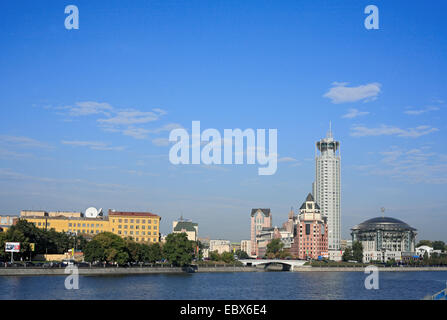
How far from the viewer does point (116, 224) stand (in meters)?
147

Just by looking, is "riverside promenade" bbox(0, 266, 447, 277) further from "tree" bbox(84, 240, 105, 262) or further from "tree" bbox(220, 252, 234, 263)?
"tree" bbox(220, 252, 234, 263)

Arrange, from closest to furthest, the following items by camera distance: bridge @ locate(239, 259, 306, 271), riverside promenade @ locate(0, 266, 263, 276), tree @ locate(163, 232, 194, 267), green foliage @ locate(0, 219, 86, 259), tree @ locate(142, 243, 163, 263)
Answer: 1. riverside promenade @ locate(0, 266, 263, 276)
2. green foliage @ locate(0, 219, 86, 259)
3. tree @ locate(163, 232, 194, 267)
4. tree @ locate(142, 243, 163, 263)
5. bridge @ locate(239, 259, 306, 271)

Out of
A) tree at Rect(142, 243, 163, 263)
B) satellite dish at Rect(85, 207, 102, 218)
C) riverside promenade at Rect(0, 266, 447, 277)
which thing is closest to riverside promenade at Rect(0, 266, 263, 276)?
riverside promenade at Rect(0, 266, 447, 277)

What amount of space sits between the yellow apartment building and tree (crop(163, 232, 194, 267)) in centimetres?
2950

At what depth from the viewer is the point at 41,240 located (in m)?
113

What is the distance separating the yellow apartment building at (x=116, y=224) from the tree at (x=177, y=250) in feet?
96.8

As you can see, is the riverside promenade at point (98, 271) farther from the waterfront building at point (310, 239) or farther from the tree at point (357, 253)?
the tree at point (357, 253)

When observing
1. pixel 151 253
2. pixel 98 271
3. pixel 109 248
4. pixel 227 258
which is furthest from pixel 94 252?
pixel 227 258

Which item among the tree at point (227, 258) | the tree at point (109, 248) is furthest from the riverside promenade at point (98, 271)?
the tree at point (227, 258)

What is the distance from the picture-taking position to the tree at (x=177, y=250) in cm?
11669

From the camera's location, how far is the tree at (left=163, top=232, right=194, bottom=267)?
383ft

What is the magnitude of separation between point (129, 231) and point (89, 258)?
4501 cm

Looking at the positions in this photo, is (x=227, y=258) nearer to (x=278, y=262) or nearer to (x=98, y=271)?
(x=278, y=262)
